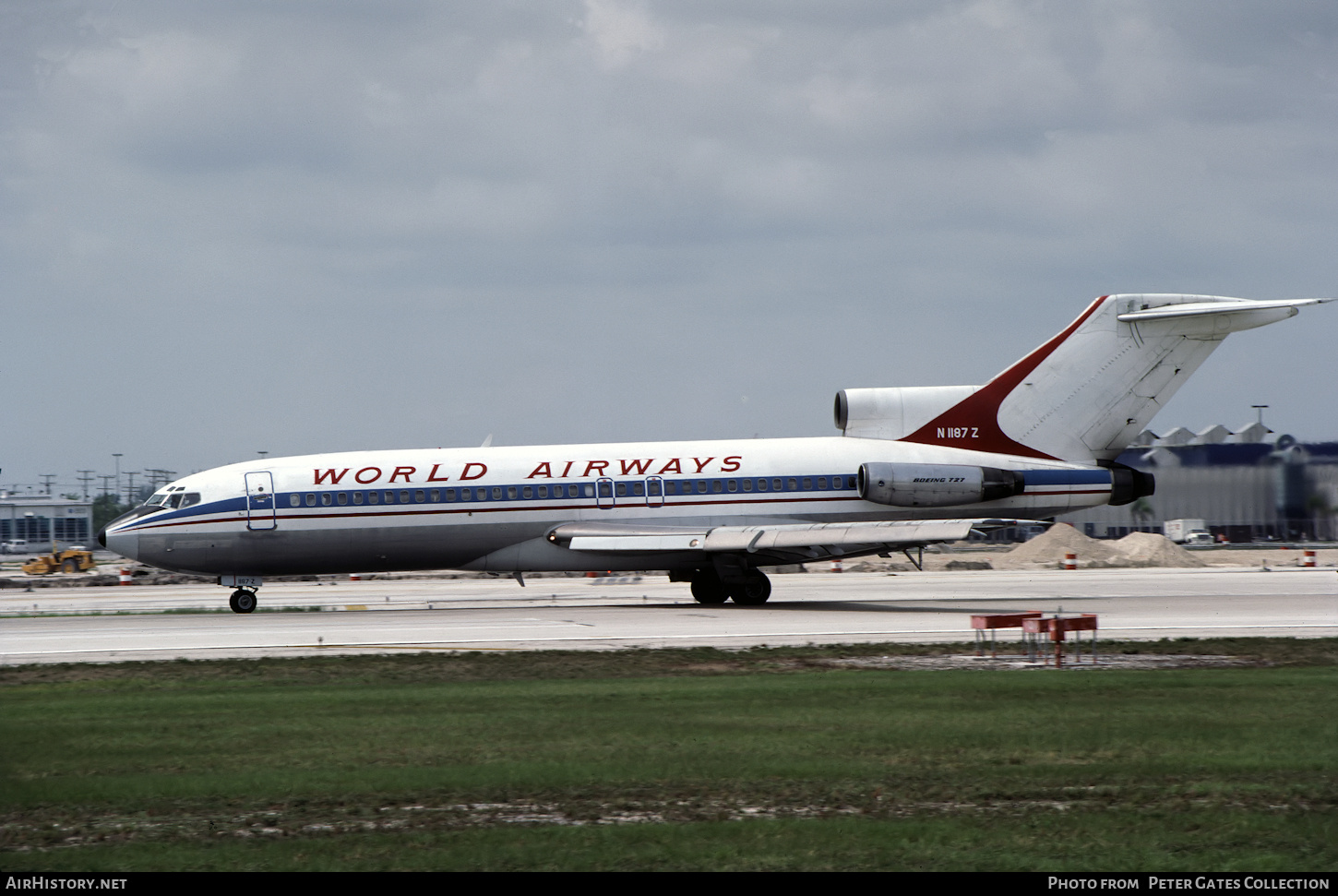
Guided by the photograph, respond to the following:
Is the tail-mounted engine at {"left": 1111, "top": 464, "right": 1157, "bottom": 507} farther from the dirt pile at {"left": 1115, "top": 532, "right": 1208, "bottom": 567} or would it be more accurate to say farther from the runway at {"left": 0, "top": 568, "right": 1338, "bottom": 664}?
the dirt pile at {"left": 1115, "top": 532, "right": 1208, "bottom": 567}

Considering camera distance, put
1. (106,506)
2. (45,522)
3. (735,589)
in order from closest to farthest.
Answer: (735,589), (45,522), (106,506)

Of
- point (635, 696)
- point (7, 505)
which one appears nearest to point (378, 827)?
point (635, 696)

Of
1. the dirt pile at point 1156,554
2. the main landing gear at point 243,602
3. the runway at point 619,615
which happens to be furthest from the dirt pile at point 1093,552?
the main landing gear at point 243,602

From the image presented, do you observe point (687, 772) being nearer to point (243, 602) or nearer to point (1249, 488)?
point (243, 602)

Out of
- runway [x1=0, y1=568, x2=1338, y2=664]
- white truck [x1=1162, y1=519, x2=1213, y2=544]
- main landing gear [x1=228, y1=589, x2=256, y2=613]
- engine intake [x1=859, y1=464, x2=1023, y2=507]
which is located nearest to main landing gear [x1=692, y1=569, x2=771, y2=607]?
runway [x1=0, y1=568, x2=1338, y2=664]

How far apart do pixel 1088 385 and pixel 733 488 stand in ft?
31.5

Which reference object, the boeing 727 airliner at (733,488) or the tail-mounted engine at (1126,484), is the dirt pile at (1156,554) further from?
the boeing 727 airliner at (733,488)

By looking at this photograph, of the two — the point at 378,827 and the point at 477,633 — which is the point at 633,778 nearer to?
the point at 378,827

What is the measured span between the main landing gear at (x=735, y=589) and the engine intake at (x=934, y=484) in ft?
11.0

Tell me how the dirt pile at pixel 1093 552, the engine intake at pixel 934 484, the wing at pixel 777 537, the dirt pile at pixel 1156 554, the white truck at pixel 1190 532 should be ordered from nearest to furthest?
the wing at pixel 777 537
the engine intake at pixel 934 484
the dirt pile at pixel 1156 554
the dirt pile at pixel 1093 552
the white truck at pixel 1190 532

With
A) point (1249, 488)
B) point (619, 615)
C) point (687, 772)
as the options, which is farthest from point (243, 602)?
point (1249, 488)

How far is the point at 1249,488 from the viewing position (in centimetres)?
7406

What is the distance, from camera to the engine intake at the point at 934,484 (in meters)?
33.2
